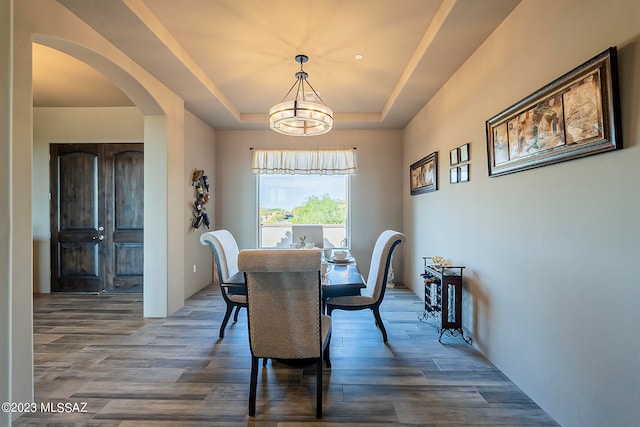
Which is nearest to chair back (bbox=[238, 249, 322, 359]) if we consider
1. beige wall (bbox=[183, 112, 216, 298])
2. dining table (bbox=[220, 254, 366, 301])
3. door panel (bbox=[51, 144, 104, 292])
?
dining table (bbox=[220, 254, 366, 301])

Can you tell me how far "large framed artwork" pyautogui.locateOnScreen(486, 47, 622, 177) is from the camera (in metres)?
1.44

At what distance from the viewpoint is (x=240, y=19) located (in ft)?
8.34

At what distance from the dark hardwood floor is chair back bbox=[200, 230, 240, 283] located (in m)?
0.63

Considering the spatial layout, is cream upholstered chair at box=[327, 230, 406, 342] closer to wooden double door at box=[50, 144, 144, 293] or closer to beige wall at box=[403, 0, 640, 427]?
beige wall at box=[403, 0, 640, 427]

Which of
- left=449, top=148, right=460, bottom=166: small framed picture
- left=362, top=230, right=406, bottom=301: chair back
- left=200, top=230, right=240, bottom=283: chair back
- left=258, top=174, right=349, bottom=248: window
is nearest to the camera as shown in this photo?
left=362, top=230, right=406, bottom=301: chair back

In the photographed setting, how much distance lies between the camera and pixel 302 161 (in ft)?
17.9

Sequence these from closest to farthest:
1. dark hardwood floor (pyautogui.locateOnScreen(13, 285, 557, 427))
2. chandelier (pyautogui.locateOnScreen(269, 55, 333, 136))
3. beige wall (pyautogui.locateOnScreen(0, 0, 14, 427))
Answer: beige wall (pyautogui.locateOnScreen(0, 0, 14, 427)) → dark hardwood floor (pyautogui.locateOnScreen(13, 285, 557, 427)) → chandelier (pyautogui.locateOnScreen(269, 55, 333, 136))

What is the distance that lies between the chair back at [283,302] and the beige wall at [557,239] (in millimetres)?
1417

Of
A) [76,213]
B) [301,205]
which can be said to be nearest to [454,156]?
[301,205]

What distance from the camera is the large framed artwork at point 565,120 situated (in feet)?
4.71

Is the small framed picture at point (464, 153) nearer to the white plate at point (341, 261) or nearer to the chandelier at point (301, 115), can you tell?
the chandelier at point (301, 115)

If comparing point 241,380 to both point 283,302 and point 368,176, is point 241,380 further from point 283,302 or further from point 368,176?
point 368,176

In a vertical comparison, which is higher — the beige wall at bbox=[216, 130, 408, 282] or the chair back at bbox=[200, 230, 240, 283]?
the beige wall at bbox=[216, 130, 408, 282]

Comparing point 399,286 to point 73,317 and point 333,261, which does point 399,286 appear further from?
point 73,317
